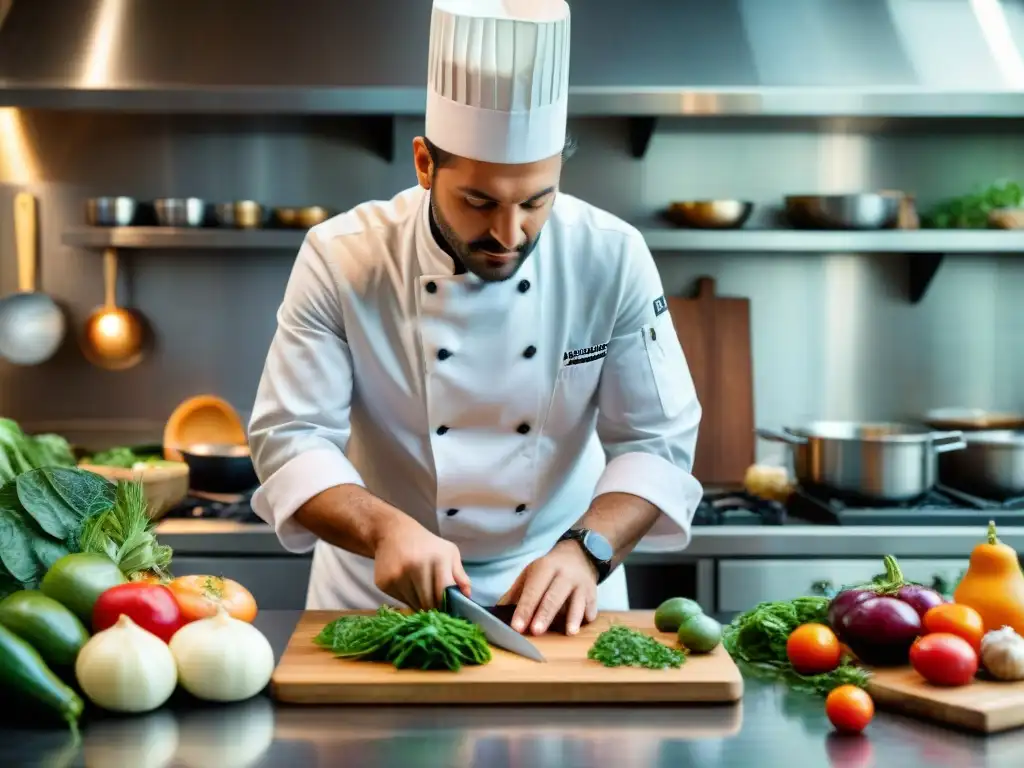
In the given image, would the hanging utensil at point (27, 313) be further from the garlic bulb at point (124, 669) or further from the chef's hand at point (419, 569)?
the garlic bulb at point (124, 669)

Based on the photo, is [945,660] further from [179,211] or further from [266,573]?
[179,211]

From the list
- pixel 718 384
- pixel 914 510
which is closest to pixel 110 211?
pixel 718 384

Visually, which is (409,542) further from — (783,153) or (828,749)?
(783,153)

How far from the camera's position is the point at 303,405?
2041 mm

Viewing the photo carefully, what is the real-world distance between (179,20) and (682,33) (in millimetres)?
1457

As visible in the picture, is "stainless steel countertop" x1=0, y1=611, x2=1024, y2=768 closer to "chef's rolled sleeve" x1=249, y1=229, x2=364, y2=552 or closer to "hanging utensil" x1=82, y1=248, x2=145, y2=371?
"chef's rolled sleeve" x1=249, y1=229, x2=364, y2=552

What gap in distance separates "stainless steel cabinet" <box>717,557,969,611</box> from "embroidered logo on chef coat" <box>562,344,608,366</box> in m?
1.05

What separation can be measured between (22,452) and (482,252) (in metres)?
1.11

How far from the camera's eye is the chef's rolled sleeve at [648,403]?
2.08m

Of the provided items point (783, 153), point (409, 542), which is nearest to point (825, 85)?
point (783, 153)

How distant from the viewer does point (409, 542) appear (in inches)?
68.9

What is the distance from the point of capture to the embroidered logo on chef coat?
2162mm

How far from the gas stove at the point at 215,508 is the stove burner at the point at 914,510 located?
1404 mm

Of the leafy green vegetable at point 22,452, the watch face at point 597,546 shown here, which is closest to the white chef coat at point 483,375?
the watch face at point 597,546
